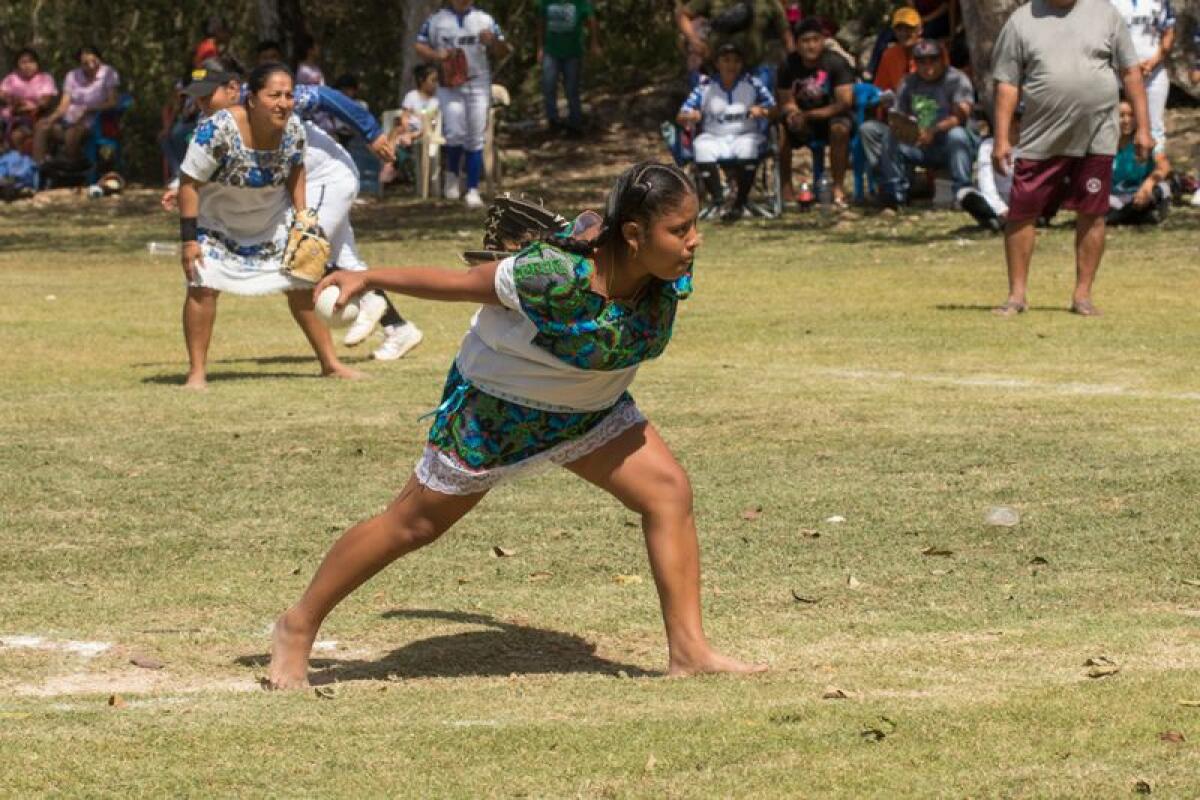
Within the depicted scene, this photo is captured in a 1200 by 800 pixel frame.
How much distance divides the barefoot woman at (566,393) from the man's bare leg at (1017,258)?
8396 mm

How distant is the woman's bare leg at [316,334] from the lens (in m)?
12.6

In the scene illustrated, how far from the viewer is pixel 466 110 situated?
2475 centimetres

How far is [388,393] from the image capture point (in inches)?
476

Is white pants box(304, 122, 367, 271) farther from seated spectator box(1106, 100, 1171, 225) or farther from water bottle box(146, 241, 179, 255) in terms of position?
seated spectator box(1106, 100, 1171, 225)

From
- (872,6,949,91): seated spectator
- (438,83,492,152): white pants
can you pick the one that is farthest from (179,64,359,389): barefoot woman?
(438,83,492,152): white pants

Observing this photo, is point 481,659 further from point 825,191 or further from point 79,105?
point 79,105

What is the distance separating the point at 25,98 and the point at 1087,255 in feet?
63.1

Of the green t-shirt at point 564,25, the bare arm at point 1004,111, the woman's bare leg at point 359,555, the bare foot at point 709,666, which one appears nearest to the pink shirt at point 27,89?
the green t-shirt at point 564,25

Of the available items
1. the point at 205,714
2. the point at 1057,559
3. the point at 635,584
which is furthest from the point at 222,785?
the point at 1057,559

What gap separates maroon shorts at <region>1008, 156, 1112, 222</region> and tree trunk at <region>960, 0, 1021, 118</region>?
8.60 metres

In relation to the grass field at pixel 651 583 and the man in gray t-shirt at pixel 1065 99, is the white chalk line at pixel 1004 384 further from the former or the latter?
the man in gray t-shirt at pixel 1065 99

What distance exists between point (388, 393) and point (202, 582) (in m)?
4.36

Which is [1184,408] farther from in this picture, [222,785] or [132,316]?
[132,316]

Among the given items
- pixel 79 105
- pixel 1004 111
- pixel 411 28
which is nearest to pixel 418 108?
pixel 411 28
